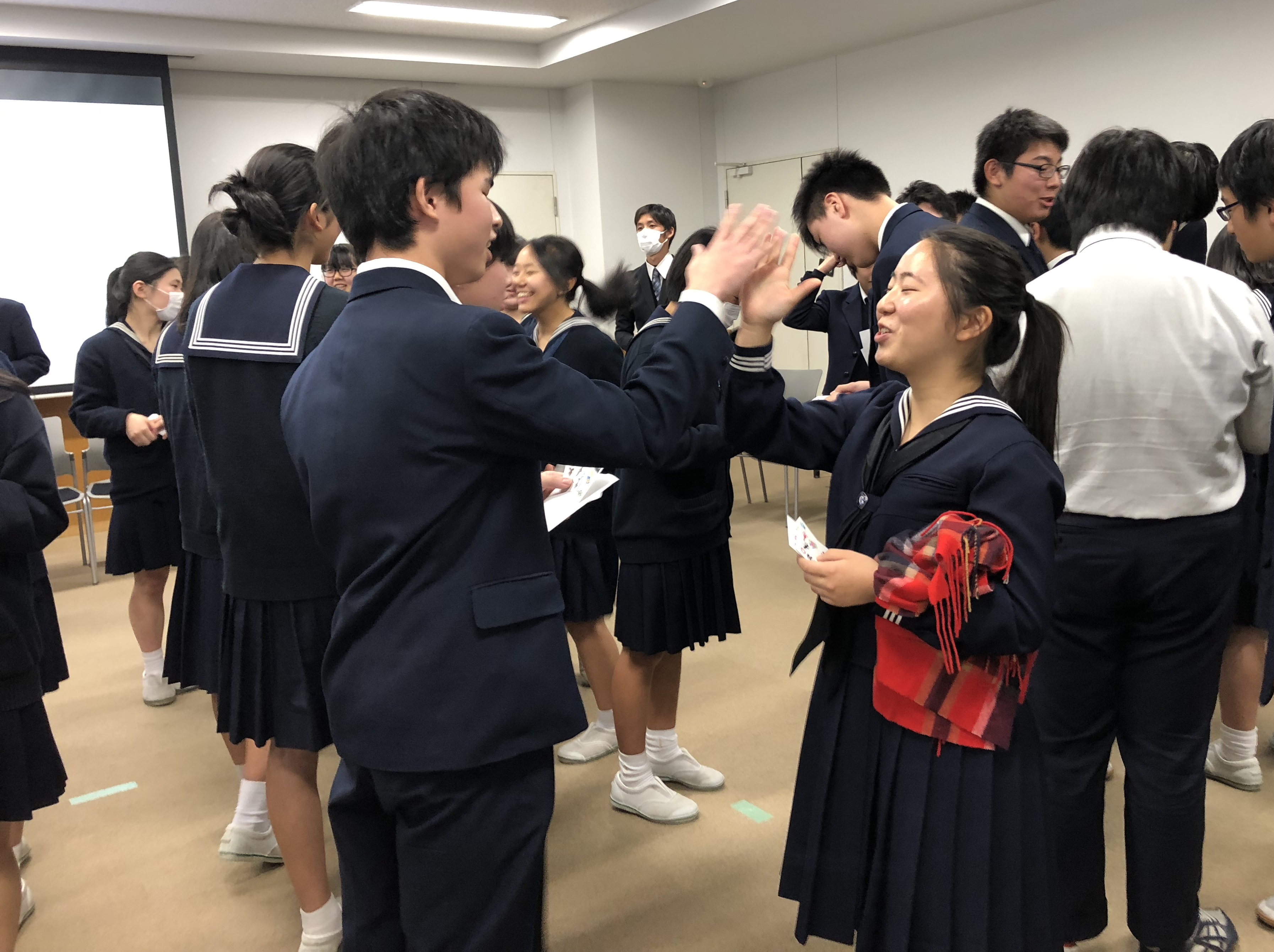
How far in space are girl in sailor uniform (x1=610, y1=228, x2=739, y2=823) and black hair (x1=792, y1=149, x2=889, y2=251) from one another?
344mm

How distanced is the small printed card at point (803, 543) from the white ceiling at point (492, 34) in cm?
570

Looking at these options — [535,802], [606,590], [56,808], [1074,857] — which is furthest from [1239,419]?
[56,808]

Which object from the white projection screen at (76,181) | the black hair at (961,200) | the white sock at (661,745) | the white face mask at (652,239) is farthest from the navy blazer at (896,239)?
the white projection screen at (76,181)

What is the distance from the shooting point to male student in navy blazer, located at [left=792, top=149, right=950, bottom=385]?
8.58ft

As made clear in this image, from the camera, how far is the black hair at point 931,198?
4191mm

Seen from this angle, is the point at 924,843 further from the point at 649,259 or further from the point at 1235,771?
the point at 649,259

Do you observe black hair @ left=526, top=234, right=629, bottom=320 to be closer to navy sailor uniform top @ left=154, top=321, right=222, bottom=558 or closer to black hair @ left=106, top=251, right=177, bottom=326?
navy sailor uniform top @ left=154, top=321, right=222, bottom=558

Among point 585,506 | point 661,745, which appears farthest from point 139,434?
point 661,745

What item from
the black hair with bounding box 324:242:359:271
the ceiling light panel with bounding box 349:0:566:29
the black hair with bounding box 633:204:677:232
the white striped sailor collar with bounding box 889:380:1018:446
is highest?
the ceiling light panel with bounding box 349:0:566:29

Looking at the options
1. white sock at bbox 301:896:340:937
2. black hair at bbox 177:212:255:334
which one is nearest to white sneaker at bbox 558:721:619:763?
white sock at bbox 301:896:340:937

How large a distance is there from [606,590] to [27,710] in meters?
1.60

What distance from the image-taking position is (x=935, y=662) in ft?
4.50

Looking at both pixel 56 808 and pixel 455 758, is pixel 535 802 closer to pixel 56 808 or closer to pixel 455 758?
pixel 455 758

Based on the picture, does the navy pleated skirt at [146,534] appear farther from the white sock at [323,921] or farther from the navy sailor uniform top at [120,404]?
the white sock at [323,921]
